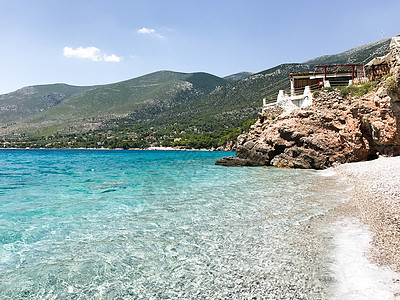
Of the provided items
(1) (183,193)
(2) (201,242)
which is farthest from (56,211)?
(2) (201,242)

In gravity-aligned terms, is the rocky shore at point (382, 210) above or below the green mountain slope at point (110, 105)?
below

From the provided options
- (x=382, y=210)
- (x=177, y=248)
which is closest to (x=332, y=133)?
(x=382, y=210)

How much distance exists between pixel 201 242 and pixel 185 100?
14467 centimetres

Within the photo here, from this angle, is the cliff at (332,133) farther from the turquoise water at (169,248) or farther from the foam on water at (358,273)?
the foam on water at (358,273)

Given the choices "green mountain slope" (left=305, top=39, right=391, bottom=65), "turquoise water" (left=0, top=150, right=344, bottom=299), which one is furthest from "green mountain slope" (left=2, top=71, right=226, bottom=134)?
"turquoise water" (left=0, top=150, right=344, bottom=299)

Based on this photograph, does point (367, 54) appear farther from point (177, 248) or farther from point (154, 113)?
point (177, 248)

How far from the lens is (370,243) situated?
20.7 feet

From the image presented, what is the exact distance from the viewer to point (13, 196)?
563 inches

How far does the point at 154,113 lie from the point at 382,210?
129 metres

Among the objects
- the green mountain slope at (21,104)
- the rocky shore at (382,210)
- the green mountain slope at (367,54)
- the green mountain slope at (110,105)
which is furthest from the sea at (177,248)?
the green mountain slope at (21,104)

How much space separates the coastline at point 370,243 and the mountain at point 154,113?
76.9m

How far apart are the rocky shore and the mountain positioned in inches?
2899

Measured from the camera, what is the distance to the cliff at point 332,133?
813 inches

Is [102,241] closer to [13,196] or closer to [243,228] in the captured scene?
[243,228]
